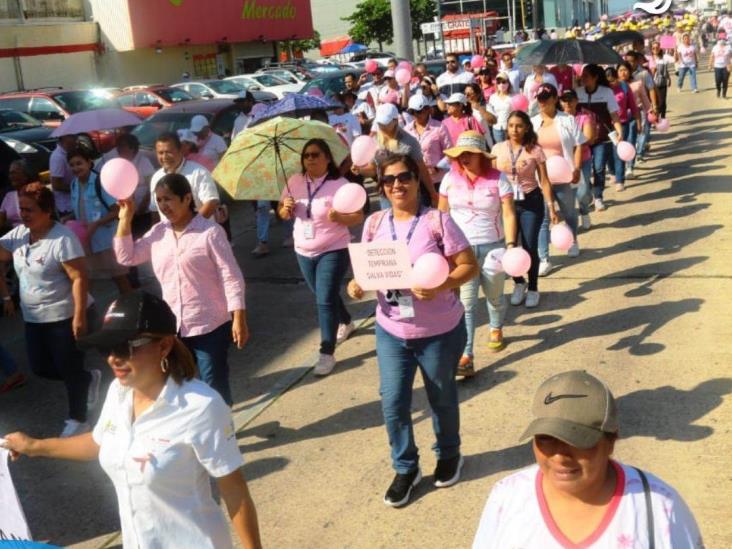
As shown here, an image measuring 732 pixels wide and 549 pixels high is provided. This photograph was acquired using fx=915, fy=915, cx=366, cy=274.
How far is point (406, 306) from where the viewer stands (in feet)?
15.0

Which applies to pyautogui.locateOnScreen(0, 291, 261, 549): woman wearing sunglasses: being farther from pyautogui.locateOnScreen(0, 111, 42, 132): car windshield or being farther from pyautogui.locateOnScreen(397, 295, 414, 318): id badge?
pyautogui.locateOnScreen(0, 111, 42, 132): car windshield

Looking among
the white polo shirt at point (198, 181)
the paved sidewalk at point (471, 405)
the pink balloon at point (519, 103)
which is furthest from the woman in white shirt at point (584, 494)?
the pink balloon at point (519, 103)

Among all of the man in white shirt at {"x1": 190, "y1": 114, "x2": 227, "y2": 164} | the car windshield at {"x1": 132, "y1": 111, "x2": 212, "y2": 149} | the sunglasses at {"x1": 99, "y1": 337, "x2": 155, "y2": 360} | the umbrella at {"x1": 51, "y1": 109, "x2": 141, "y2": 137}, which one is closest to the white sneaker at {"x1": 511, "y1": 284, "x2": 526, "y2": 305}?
the man in white shirt at {"x1": 190, "y1": 114, "x2": 227, "y2": 164}

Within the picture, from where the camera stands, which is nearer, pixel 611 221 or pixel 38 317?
pixel 38 317

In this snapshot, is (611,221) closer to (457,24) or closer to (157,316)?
(157,316)

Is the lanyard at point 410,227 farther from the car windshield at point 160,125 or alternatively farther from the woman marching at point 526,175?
the car windshield at point 160,125

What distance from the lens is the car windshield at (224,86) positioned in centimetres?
2773

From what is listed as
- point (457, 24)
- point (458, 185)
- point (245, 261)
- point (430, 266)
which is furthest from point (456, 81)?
point (457, 24)

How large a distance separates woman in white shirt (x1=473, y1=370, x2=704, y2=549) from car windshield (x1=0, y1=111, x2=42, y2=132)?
17.0 m

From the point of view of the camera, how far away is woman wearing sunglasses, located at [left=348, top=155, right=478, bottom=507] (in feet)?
15.0

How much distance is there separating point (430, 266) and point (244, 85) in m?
26.3

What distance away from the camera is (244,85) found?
29.6 m

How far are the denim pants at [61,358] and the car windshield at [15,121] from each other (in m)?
12.8

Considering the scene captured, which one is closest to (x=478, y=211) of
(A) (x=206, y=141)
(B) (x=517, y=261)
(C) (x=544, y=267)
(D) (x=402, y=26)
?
(B) (x=517, y=261)
